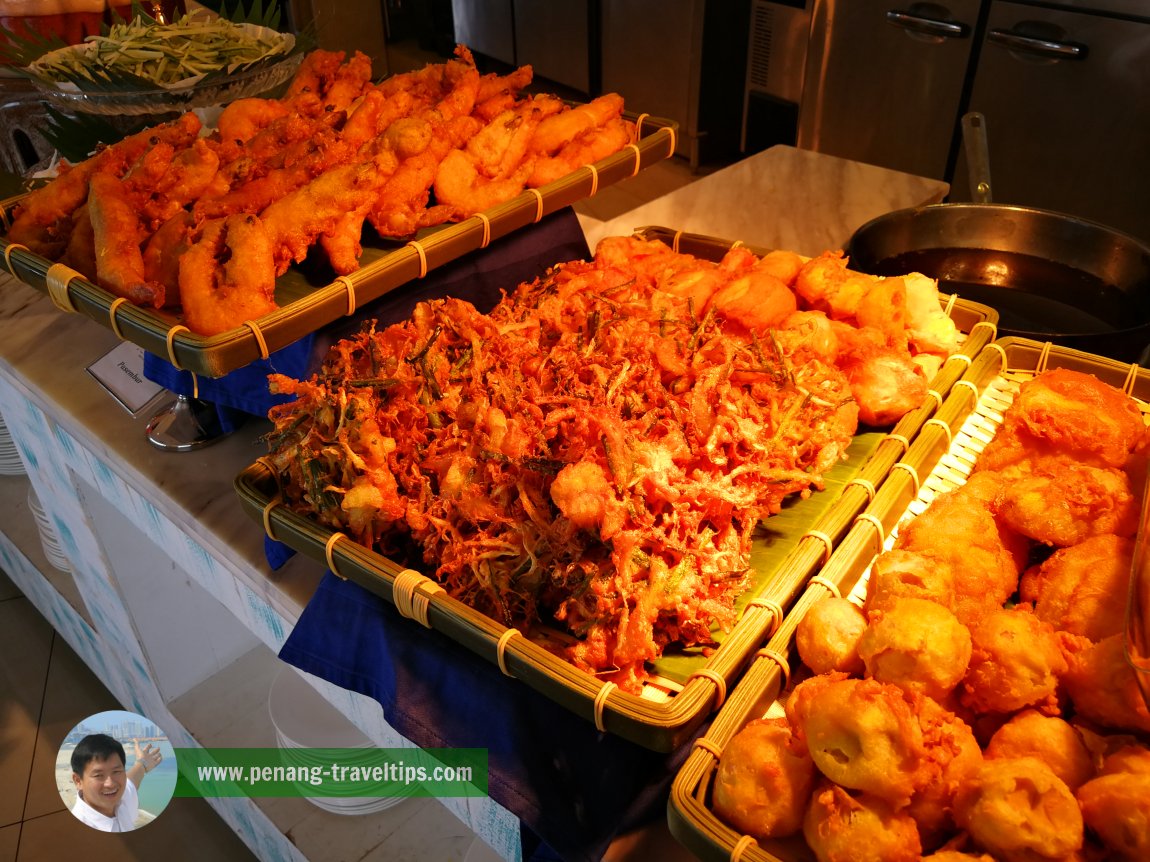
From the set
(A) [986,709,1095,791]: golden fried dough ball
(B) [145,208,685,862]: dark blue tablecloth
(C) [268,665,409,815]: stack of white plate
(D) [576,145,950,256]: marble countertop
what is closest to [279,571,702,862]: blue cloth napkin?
(B) [145,208,685,862]: dark blue tablecloth

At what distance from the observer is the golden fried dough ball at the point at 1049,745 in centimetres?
98

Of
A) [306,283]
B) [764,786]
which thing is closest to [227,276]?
[306,283]

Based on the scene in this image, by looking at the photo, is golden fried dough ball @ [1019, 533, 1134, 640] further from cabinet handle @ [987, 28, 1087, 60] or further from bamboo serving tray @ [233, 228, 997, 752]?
cabinet handle @ [987, 28, 1087, 60]

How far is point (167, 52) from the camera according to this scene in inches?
118

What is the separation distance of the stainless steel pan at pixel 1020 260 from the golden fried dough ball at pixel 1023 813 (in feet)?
4.31

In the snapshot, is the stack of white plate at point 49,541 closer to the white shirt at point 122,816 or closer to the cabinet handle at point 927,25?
the white shirt at point 122,816

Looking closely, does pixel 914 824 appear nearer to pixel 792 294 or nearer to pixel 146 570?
pixel 792 294

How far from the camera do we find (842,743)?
3.17 feet

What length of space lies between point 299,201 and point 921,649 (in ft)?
5.11

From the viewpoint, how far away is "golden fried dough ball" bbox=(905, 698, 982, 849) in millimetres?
966

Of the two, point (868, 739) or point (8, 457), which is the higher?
point (868, 739)

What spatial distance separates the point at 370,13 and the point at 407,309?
7900mm

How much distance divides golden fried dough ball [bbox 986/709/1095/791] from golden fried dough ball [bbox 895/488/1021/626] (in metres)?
0.17

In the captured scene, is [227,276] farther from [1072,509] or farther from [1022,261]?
[1022,261]
